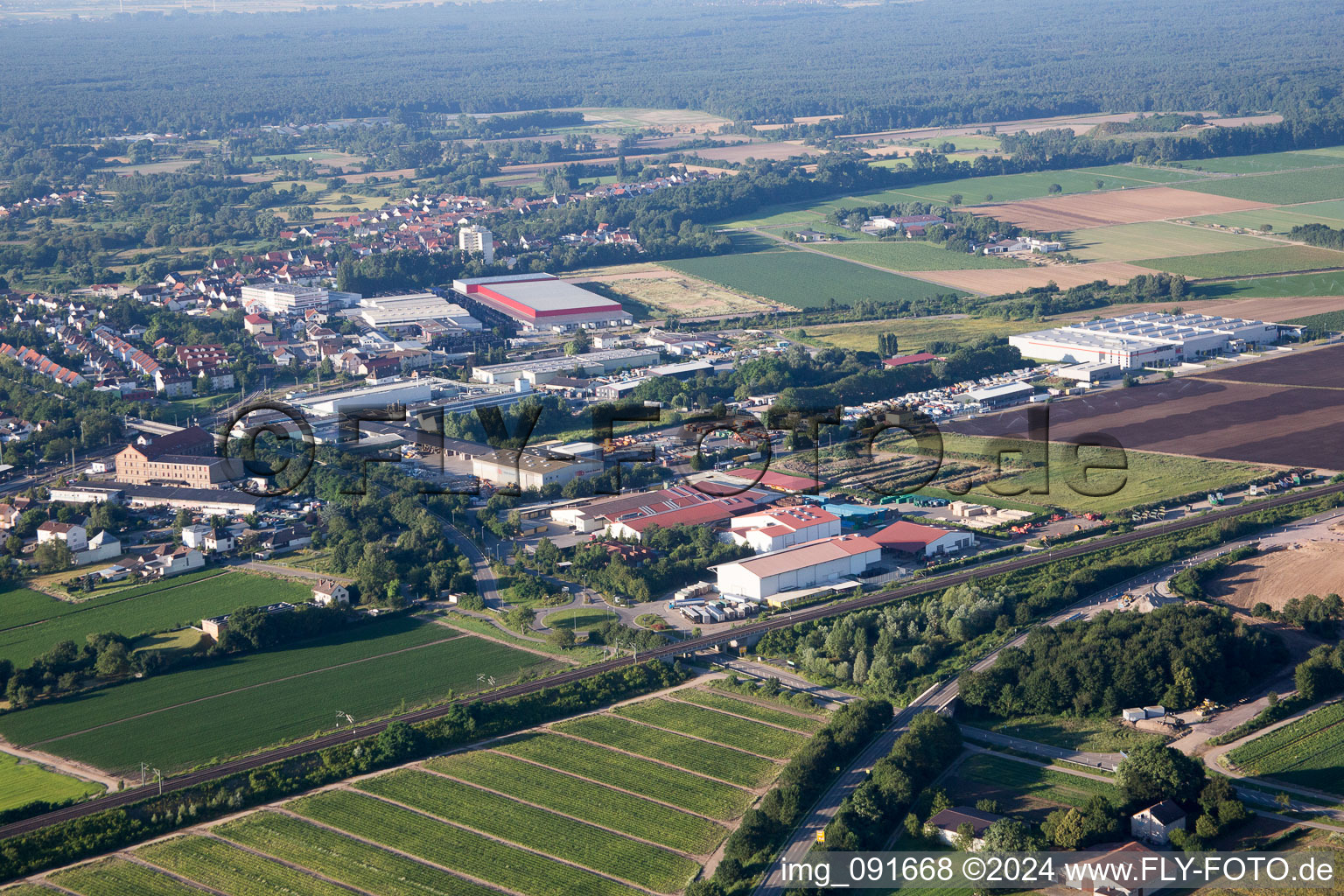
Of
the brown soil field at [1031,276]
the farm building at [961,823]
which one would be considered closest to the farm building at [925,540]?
the farm building at [961,823]

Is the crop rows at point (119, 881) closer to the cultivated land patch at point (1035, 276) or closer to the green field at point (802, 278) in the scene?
the green field at point (802, 278)

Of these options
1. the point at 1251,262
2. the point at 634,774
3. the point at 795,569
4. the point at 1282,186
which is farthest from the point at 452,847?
the point at 1282,186

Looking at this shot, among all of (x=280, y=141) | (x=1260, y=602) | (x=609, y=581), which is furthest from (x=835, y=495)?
(x=280, y=141)

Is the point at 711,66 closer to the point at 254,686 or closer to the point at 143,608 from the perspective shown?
the point at 143,608

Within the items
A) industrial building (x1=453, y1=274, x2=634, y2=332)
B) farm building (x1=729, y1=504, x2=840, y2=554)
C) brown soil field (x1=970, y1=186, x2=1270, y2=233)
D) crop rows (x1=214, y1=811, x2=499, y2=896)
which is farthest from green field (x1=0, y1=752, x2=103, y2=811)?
brown soil field (x1=970, y1=186, x2=1270, y2=233)

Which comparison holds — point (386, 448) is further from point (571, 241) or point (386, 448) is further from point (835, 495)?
point (571, 241)
